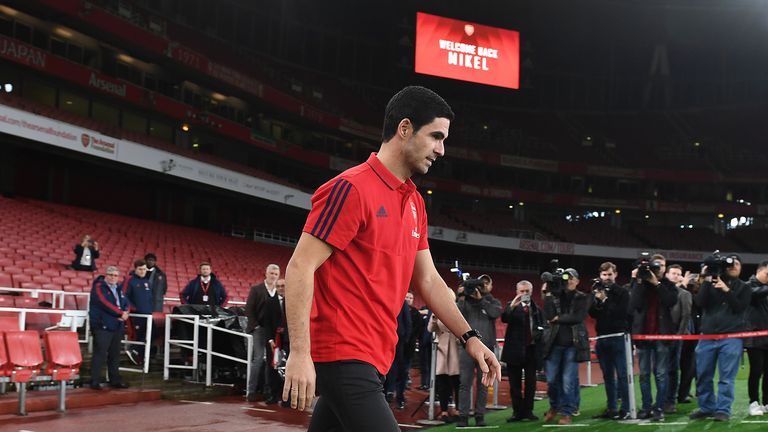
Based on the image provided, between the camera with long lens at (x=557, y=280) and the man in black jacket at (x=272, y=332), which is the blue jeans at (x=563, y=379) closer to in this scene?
the camera with long lens at (x=557, y=280)

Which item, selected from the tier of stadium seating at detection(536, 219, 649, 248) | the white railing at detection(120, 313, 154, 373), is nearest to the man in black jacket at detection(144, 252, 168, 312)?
the white railing at detection(120, 313, 154, 373)

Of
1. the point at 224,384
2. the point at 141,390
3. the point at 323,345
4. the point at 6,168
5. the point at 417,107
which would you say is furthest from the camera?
the point at 6,168

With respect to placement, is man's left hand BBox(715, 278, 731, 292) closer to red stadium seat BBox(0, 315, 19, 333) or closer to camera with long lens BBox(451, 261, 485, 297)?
camera with long lens BBox(451, 261, 485, 297)

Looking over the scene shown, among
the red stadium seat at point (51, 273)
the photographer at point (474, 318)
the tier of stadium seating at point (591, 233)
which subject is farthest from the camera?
the tier of stadium seating at point (591, 233)

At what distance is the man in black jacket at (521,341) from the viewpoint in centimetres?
984

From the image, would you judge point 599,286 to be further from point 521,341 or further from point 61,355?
point 61,355

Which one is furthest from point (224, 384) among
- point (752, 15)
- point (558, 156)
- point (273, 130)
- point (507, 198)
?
point (752, 15)

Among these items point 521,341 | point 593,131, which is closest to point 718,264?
point 521,341

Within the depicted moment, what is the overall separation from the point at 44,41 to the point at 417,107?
29.4 m

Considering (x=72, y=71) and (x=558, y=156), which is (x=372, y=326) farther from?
(x=558, y=156)

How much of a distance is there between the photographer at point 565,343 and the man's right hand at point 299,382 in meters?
Answer: 7.26

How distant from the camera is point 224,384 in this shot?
39.4 ft

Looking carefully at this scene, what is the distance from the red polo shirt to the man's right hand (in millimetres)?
173

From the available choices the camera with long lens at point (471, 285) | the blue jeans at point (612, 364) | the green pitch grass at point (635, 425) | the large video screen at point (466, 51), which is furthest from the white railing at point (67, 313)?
the large video screen at point (466, 51)
